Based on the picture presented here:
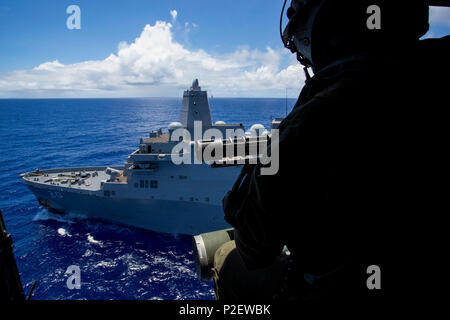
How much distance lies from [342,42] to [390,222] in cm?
122

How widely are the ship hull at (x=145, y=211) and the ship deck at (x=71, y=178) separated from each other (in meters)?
0.77

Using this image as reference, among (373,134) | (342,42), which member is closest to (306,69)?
(342,42)

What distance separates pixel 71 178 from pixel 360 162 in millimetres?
33310

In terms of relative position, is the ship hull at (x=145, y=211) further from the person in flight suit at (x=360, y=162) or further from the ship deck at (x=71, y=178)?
the person in flight suit at (x=360, y=162)

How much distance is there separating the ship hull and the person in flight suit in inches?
836

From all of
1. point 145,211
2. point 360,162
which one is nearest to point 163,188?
point 145,211

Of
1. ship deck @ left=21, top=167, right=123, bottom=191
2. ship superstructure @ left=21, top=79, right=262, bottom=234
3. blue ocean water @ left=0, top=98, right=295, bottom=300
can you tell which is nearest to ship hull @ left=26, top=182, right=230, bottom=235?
ship superstructure @ left=21, top=79, right=262, bottom=234

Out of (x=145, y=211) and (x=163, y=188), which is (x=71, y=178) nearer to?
(x=145, y=211)

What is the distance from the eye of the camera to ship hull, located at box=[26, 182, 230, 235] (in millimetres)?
23109

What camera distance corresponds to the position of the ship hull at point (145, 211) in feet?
75.8

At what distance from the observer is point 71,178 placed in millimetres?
28922

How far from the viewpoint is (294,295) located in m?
1.82

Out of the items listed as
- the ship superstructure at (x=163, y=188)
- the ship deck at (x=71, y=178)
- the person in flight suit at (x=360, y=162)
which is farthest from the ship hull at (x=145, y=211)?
the person in flight suit at (x=360, y=162)
